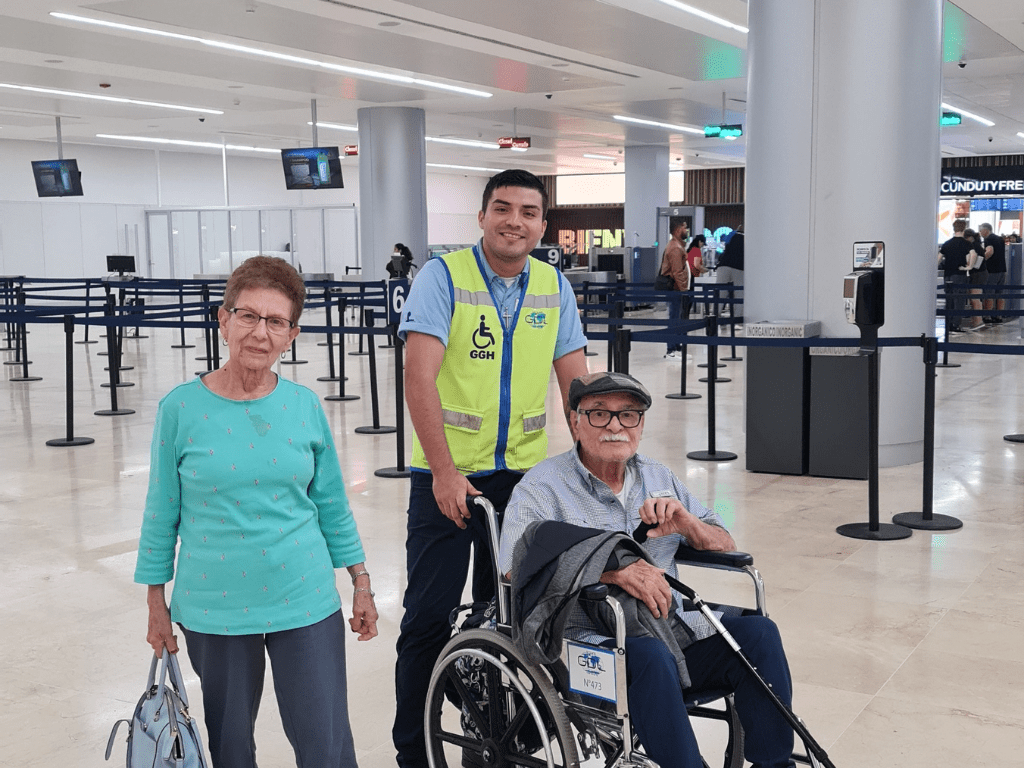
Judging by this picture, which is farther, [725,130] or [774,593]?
[725,130]

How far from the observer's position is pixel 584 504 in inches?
105

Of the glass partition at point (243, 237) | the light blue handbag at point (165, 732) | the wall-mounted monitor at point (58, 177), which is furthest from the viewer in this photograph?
the glass partition at point (243, 237)

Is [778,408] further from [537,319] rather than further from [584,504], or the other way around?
[584,504]

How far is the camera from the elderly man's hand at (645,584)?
2.44 metres

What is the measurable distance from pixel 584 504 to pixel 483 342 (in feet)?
1.71

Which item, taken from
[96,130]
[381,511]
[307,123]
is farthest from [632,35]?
[96,130]

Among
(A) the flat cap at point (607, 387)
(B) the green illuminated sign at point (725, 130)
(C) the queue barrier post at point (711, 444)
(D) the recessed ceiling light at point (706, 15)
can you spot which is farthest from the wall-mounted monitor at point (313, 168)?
(A) the flat cap at point (607, 387)

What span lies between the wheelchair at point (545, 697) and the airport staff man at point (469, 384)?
111 millimetres

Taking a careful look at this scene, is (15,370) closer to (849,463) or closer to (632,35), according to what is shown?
(632,35)

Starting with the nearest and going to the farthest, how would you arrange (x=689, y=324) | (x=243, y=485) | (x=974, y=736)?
1. (x=243, y=485)
2. (x=974, y=736)
3. (x=689, y=324)

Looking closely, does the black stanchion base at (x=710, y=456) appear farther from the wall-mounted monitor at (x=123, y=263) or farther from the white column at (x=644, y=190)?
the white column at (x=644, y=190)

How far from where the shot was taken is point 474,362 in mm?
2916

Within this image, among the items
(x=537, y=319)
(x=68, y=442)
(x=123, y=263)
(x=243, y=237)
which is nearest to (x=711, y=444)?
(x=68, y=442)

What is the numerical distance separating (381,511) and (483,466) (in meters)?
3.46
